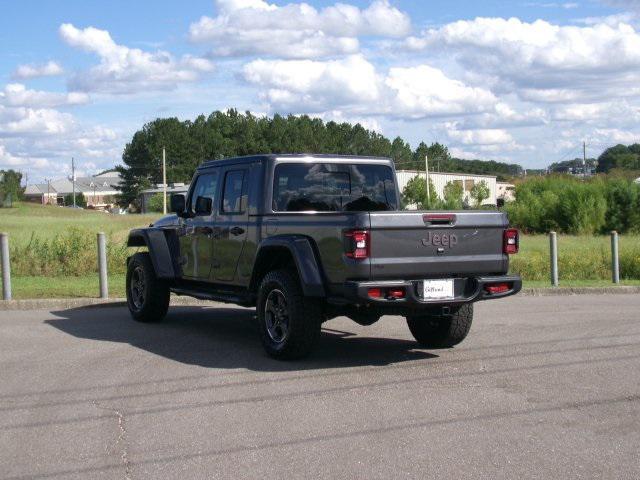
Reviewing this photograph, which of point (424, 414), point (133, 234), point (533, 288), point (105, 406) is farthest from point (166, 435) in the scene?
point (533, 288)

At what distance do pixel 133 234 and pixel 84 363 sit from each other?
3.79 meters

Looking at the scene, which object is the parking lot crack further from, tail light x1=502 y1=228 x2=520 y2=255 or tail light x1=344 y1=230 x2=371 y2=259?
tail light x1=502 y1=228 x2=520 y2=255

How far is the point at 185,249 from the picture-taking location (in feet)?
38.6

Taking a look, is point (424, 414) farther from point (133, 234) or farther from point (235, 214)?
point (133, 234)

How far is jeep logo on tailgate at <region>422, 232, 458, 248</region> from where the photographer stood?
29.1ft

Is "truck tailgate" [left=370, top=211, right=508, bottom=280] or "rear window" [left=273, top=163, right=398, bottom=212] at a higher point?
"rear window" [left=273, top=163, right=398, bottom=212]

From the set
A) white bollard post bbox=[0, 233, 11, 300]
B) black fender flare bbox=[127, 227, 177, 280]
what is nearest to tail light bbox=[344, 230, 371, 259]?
black fender flare bbox=[127, 227, 177, 280]

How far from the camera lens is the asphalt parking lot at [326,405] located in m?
5.83

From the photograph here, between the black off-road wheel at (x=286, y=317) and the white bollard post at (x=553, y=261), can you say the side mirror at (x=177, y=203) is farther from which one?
the white bollard post at (x=553, y=261)

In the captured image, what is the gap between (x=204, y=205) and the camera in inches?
445

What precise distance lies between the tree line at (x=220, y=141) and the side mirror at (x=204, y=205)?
8542 centimetres

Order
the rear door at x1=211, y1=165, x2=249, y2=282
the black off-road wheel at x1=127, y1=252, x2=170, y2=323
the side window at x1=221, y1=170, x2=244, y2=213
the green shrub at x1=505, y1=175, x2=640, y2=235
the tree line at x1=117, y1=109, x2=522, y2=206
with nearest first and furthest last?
the rear door at x1=211, y1=165, x2=249, y2=282, the side window at x1=221, y1=170, x2=244, y2=213, the black off-road wheel at x1=127, y1=252, x2=170, y2=323, the green shrub at x1=505, y1=175, x2=640, y2=235, the tree line at x1=117, y1=109, x2=522, y2=206

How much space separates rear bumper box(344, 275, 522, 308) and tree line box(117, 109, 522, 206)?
8789cm

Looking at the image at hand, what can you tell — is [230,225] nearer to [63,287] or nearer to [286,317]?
[286,317]
